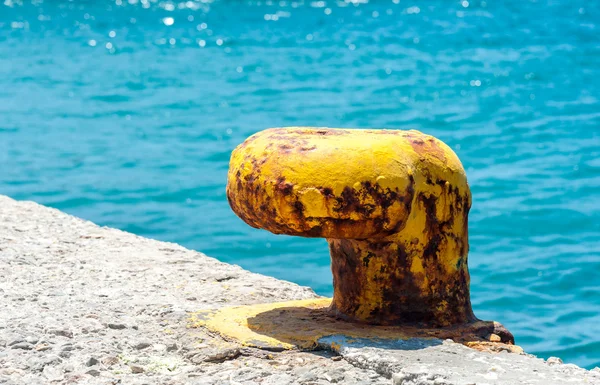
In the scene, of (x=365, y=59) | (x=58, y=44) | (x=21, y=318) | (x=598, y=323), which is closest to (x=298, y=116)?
(x=365, y=59)

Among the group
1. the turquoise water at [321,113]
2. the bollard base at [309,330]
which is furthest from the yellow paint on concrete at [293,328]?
the turquoise water at [321,113]

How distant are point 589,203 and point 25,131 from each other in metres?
5.61

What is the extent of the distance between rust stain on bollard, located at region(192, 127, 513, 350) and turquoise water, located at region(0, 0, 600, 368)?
229cm

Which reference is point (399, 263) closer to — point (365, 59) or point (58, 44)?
point (365, 59)

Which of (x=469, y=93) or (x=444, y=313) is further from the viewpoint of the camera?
(x=469, y=93)

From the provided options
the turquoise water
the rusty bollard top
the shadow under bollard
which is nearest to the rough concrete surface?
the shadow under bollard

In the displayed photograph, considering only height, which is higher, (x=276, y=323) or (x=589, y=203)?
(x=589, y=203)

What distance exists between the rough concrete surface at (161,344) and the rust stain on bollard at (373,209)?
0.79ft

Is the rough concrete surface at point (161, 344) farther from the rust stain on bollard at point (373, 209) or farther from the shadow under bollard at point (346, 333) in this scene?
the rust stain on bollard at point (373, 209)

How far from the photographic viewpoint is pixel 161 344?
113 inches

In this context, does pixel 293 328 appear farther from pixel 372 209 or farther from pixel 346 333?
pixel 372 209

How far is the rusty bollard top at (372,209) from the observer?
2.73 metres

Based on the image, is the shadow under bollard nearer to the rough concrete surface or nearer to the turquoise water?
the rough concrete surface

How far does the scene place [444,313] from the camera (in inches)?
Answer: 119
